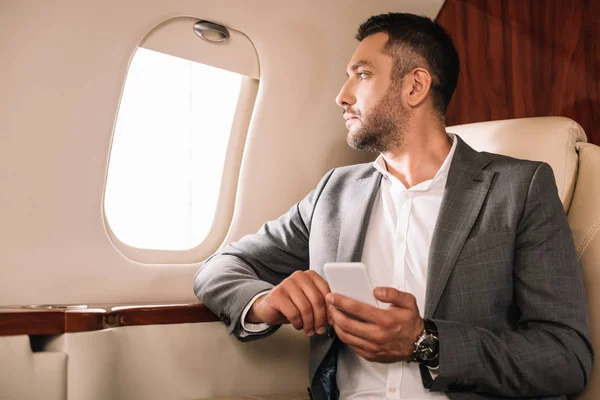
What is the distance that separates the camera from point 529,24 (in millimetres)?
2359

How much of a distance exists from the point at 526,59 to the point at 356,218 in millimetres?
1059

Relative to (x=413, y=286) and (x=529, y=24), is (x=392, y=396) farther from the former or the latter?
(x=529, y=24)

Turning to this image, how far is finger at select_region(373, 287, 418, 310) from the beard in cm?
73

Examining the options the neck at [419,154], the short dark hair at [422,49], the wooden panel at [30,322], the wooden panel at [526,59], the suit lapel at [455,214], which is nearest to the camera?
the wooden panel at [30,322]

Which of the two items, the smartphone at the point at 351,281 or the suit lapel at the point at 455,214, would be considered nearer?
the smartphone at the point at 351,281

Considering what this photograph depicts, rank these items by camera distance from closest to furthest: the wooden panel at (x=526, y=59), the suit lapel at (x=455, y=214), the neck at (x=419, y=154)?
the suit lapel at (x=455, y=214) → the neck at (x=419, y=154) → the wooden panel at (x=526, y=59)

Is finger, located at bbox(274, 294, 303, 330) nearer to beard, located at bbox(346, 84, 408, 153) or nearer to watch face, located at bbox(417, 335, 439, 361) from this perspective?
watch face, located at bbox(417, 335, 439, 361)

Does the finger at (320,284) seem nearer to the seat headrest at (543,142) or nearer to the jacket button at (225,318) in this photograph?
the jacket button at (225,318)

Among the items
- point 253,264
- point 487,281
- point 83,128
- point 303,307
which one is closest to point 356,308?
point 303,307

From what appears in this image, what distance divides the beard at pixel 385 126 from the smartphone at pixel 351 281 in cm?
77

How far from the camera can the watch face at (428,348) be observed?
1375mm

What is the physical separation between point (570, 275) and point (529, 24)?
4.05 feet

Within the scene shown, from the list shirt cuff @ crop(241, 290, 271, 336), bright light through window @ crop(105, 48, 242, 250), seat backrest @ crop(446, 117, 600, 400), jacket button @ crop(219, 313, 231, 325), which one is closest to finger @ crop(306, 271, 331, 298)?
shirt cuff @ crop(241, 290, 271, 336)

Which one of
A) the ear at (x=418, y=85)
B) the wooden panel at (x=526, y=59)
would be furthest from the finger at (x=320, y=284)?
the wooden panel at (x=526, y=59)
